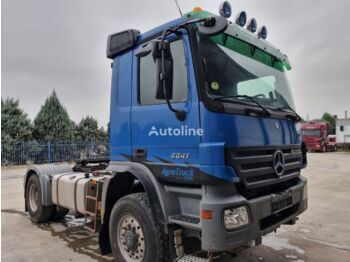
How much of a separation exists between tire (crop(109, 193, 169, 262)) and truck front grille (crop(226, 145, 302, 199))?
1005 mm

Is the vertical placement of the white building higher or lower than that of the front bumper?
higher

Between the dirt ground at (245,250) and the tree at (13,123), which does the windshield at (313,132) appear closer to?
the tree at (13,123)

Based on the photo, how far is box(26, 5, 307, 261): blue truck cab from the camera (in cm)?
281

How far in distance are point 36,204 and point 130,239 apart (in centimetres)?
344

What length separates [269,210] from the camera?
3107 mm

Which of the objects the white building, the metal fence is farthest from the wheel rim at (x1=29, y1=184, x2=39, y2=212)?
the white building

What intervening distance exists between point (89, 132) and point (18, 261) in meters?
18.5

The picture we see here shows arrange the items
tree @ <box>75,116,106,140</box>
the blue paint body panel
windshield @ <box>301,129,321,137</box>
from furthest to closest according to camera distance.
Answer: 1. windshield @ <box>301,129,321,137</box>
2. tree @ <box>75,116,106,140</box>
3. the blue paint body panel

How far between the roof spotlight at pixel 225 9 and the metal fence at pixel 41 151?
49.9 feet

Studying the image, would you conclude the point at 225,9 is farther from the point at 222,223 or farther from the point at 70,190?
the point at 70,190

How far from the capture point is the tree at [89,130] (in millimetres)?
21766

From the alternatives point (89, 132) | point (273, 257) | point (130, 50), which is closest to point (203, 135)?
point (130, 50)

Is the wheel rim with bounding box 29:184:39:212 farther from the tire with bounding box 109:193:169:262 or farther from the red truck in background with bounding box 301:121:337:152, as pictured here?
the red truck in background with bounding box 301:121:337:152

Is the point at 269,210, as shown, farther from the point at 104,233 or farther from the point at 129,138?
the point at 104,233
